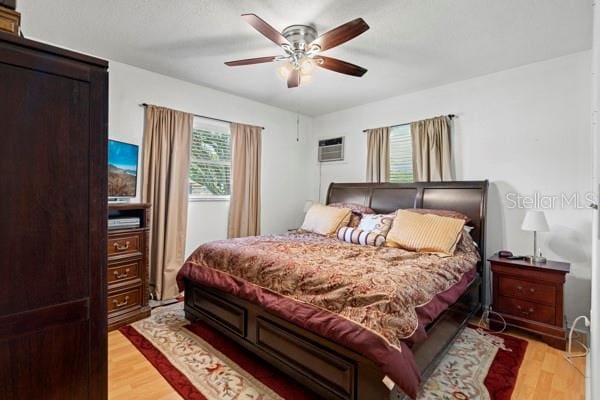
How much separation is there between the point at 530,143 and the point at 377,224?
173 cm

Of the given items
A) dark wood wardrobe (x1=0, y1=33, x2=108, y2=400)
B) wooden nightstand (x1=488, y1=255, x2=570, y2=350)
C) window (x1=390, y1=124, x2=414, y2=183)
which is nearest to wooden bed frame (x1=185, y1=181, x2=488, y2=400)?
wooden nightstand (x1=488, y1=255, x2=570, y2=350)

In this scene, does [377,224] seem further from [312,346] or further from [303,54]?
[303,54]

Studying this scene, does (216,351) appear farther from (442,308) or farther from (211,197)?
(211,197)

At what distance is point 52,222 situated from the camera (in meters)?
0.87

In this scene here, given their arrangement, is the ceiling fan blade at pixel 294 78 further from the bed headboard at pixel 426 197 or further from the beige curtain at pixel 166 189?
the bed headboard at pixel 426 197

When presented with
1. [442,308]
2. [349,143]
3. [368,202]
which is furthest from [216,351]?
[349,143]

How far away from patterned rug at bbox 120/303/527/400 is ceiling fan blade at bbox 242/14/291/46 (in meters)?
2.36

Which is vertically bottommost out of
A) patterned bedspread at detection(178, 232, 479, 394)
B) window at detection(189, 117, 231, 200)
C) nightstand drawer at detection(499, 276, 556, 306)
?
nightstand drawer at detection(499, 276, 556, 306)

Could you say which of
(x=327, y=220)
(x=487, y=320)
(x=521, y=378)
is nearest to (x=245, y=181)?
(x=327, y=220)

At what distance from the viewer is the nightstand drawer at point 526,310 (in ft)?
8.31

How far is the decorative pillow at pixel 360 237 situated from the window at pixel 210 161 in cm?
179

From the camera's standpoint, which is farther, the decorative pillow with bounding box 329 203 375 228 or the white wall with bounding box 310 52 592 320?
the decorative pillow with bounding box 329 203 375 228

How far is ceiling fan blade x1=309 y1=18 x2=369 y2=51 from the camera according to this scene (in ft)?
6.19

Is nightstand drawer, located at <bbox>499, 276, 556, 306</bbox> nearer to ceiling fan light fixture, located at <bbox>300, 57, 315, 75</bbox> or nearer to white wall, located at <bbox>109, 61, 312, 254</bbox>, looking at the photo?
ceiling fan light fixture, located at <bbox>300, 57, 315, 75</bbox>
